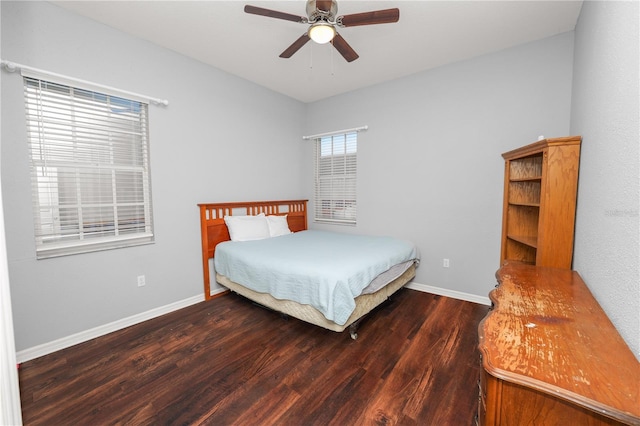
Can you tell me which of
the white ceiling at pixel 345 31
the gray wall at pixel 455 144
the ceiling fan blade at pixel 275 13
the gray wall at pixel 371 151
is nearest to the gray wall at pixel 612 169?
the gray wall at pixel 371 151

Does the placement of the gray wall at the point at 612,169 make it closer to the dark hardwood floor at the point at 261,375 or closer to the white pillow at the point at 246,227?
the dark hardwood floor at the point at 261,375

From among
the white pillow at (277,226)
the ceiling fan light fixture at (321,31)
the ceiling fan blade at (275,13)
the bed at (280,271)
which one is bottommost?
the bed at (280,271)

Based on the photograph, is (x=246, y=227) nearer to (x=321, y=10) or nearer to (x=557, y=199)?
(x=321, y=10)

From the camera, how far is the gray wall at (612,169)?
3.16 ft

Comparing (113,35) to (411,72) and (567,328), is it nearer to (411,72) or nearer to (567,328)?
(411,72)

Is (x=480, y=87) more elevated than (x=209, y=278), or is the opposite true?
(x=480, y=87)

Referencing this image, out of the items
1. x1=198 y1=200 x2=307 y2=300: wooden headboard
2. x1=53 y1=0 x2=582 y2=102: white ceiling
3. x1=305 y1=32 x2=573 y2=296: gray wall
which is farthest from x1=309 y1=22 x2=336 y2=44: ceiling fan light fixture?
x1=198 y1=200 x2=307 y2=300: wooden headboard

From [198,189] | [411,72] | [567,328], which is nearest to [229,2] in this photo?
[198,189]

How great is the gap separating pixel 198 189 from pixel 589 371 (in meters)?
3.28

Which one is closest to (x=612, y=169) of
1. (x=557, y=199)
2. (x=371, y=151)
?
(x=557, y=199)

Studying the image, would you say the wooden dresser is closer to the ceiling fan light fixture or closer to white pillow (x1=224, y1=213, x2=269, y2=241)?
the ceiling fan light fixture

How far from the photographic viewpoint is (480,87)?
113 inches

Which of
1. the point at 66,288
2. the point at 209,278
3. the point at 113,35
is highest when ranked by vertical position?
the point at 113,35

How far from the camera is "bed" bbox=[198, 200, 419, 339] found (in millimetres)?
2123
